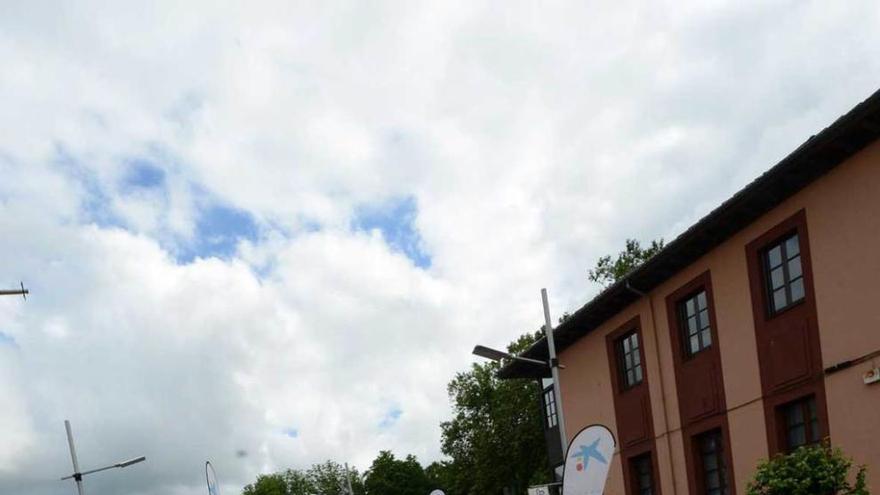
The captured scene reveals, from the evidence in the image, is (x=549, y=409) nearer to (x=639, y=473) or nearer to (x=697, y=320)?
(x=639, y=473)

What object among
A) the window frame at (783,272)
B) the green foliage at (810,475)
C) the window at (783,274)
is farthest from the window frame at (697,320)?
the green foliage at (810,475)

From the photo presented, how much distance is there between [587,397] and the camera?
101ft

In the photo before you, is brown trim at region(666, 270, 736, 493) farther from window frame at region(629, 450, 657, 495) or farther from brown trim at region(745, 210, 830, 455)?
window frame at region(629, 450, 657, 495)

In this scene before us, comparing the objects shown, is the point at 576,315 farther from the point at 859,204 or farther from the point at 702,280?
the point at 859,204

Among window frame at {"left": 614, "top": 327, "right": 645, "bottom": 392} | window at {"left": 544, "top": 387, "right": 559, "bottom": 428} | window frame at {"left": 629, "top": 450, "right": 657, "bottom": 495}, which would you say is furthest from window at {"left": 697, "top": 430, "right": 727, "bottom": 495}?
window at {"left": 544, "top": 387, "right": 559, "bottom": 428}

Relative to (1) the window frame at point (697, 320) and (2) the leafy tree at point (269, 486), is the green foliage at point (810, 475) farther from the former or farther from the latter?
(2) the leafy tree at point (269, 486)

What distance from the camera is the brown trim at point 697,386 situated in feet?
76.5

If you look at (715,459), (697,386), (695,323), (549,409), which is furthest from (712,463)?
(549,409)

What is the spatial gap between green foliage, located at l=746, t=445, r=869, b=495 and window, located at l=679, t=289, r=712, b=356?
747cm

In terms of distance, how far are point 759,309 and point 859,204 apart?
3.63 metres

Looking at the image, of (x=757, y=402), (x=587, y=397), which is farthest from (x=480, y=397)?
(x=757, y=402)

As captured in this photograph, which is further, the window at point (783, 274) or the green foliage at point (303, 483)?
the green foliage at point (303, 483)

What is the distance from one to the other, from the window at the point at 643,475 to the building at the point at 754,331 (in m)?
0.06

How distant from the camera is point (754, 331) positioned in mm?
21828
